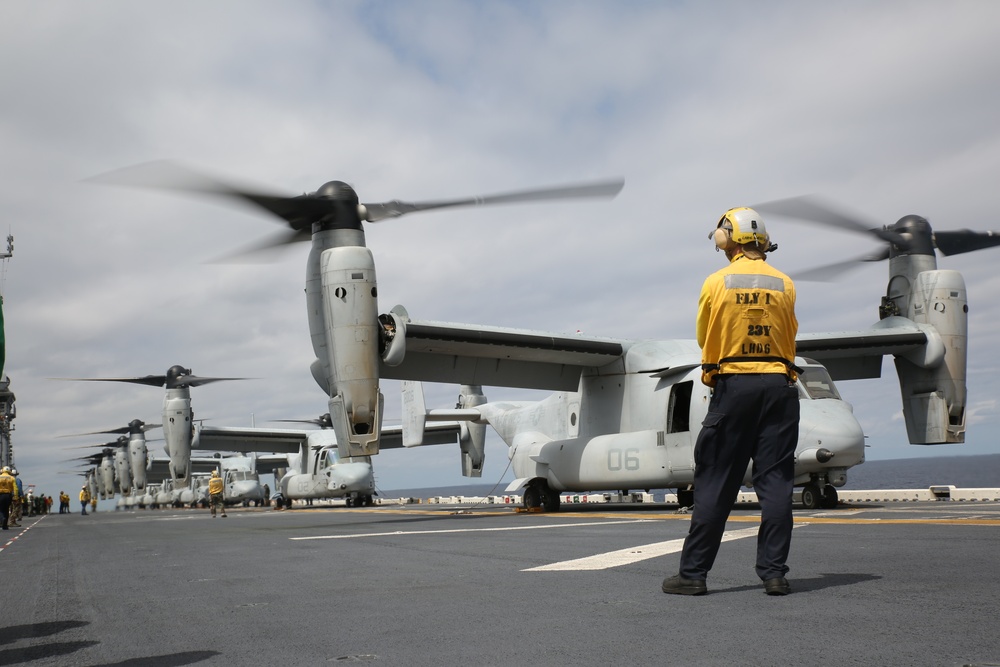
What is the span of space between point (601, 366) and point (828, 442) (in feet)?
20.2

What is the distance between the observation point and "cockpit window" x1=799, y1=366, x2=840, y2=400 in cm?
1416

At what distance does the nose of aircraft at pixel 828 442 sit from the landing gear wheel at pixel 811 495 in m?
0.63

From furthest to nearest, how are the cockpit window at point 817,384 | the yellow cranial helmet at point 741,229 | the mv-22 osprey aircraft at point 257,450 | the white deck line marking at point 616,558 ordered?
the mv-22 osprey aircraft at point 257,450
the cockpit window at point 817,384
the white deck line marking at point 616,558
the yellow cranial helmet at point 741,229

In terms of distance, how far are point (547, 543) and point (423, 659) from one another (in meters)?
4.88

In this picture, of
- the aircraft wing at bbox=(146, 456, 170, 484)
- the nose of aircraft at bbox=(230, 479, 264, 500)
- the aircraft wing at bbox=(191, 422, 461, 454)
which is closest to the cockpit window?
the aircraft wing at bbox=(191, 422, 461, 454)

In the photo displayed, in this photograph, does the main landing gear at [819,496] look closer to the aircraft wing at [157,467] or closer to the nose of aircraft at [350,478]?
the nose of aircraft at [350,478]

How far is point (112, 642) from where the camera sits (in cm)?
342

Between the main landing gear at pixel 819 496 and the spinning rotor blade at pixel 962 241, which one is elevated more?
the spinning rotor blade at pixel 962 241

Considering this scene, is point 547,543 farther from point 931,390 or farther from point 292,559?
point 931,390

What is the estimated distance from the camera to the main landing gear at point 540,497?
766 inches

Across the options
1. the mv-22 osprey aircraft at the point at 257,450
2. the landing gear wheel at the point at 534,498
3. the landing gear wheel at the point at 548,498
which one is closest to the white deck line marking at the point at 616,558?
the landing gear wheel at the point at 548,498

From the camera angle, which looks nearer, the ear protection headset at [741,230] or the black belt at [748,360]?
the black belt at [748,360]

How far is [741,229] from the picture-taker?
443 cm

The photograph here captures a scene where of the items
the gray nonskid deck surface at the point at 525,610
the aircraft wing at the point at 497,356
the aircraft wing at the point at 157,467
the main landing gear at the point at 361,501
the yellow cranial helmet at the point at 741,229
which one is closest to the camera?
the gray nonskid deck surface at the point at 525,610
